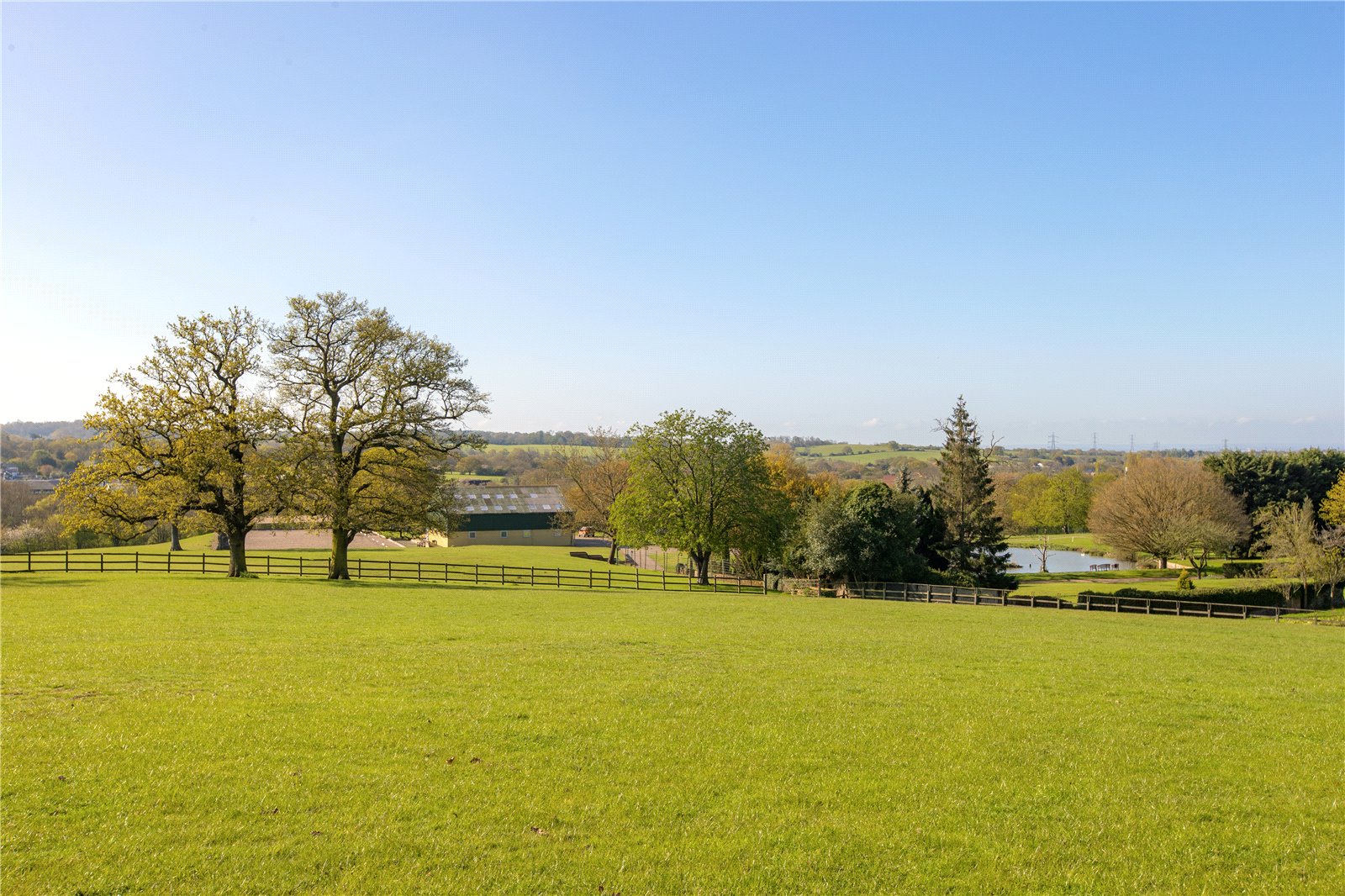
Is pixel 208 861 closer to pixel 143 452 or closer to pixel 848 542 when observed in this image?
pixel 143 452

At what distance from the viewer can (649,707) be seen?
11570 millimetres

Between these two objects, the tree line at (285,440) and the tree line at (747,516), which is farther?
the tree line at (747,516)

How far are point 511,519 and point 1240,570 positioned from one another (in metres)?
64.8

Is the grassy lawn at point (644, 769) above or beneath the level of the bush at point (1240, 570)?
above

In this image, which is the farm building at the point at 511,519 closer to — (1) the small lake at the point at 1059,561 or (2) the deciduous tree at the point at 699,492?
(2) the deciduous tree at the point at 699,492

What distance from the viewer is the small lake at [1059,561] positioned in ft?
275

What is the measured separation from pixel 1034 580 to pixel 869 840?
59576 millimetres

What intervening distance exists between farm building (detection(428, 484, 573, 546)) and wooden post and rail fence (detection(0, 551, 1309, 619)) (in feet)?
98.8

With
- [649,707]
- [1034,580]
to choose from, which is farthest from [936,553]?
[649,707]

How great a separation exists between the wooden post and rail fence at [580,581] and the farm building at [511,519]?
98.8 ft

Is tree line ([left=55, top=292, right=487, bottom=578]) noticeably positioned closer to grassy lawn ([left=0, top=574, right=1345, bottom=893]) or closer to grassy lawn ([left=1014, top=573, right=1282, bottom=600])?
grassy lawn ([left=0, top=574, right=1345, bottom=893])

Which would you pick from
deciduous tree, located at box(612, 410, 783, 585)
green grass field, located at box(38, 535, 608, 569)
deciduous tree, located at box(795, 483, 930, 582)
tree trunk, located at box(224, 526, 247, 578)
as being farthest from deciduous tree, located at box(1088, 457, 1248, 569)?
tree trunk, located at box(224, 526, 247, 578)

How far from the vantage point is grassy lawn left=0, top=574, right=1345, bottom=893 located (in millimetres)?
6805

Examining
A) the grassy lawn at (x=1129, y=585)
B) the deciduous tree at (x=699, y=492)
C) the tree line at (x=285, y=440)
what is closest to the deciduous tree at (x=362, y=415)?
the tree line at (x=285, y=440)
